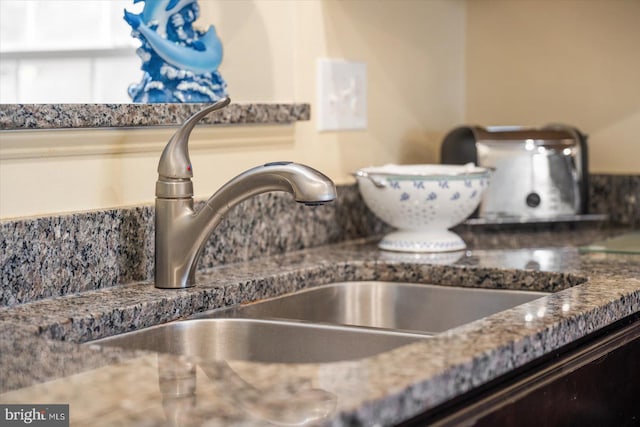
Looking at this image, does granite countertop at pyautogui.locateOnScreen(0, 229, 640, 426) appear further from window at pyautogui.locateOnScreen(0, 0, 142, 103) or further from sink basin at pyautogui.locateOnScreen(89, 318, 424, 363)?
window at pyautogui.locateOnScreen(0, 0, 142, 103)

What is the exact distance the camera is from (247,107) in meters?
1.49

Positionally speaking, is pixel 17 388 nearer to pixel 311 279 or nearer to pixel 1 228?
pixel 1 228

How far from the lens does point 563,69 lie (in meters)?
2.06

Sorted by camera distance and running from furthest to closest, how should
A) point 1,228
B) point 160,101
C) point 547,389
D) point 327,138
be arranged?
point 327,138, point 160,101, point 1,228, point 547,389

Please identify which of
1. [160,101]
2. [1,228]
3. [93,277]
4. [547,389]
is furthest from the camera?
[160,101]

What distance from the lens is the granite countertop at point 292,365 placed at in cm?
73

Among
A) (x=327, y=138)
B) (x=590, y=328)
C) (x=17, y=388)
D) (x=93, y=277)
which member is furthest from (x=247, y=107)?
(x=17, y=388)

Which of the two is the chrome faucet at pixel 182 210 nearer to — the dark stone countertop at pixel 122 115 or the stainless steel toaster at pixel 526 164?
the dark stone countertop at pixel 122 115

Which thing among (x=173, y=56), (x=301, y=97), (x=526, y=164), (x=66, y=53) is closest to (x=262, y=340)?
(x=173, y=56)

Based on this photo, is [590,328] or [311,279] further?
[311,279]

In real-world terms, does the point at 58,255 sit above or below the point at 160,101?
below

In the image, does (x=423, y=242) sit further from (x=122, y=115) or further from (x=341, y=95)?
(x=122, y=115)

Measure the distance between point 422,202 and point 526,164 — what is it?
34 centimetres

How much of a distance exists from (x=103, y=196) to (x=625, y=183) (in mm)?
1145
